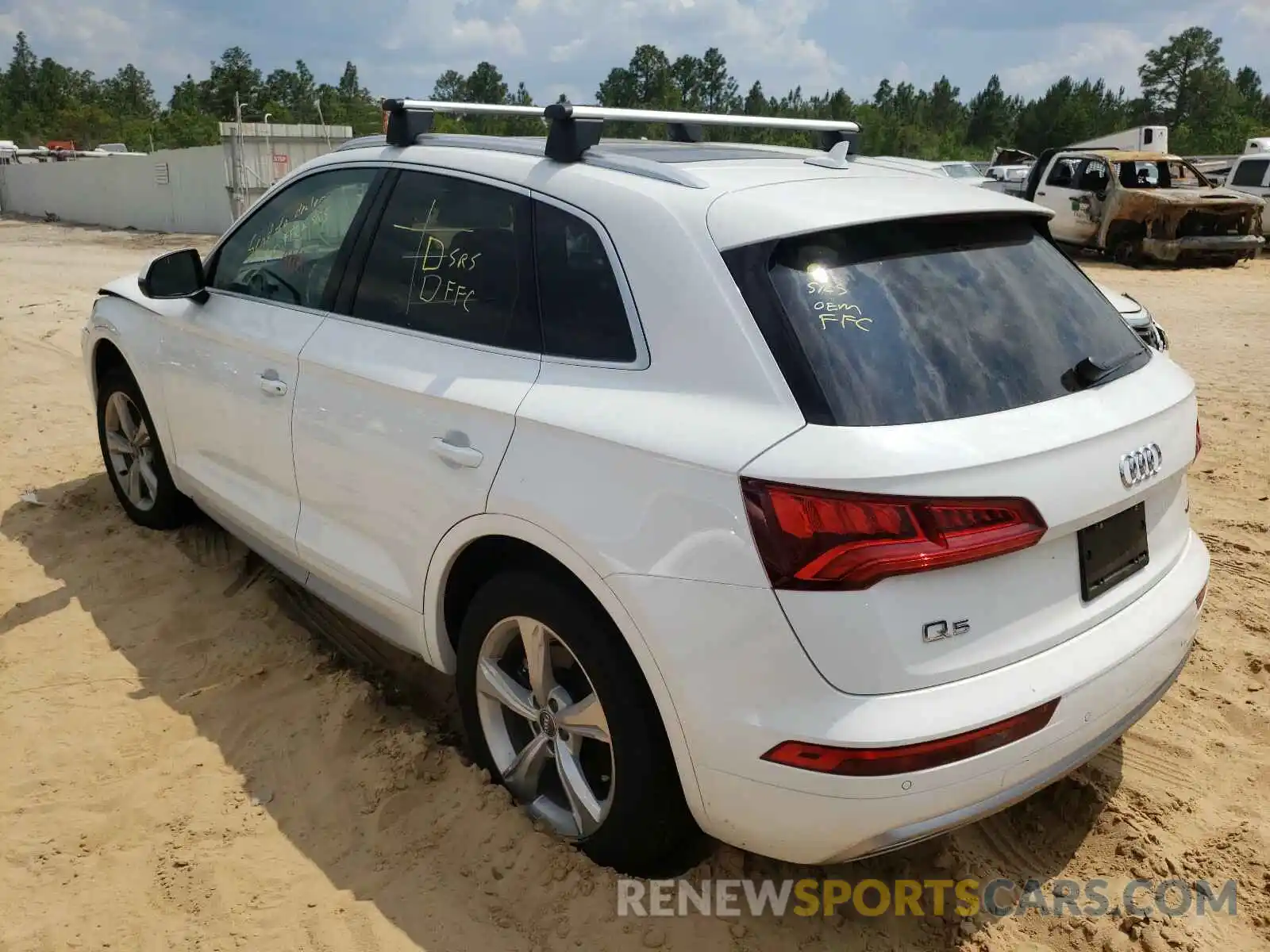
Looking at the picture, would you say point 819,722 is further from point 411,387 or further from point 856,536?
point 411,387

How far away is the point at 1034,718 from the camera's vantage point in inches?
85.0

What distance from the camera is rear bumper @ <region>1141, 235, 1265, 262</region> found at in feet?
53.7

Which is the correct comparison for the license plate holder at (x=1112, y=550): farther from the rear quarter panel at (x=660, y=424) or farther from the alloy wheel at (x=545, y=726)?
the alloy wheel at (x=545, y=726)

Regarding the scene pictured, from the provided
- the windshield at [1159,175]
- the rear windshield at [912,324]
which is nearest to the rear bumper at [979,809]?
the rear windshield at [912,324]

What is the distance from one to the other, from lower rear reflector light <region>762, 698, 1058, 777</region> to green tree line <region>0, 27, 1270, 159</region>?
53.9 m

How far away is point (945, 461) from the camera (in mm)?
2053

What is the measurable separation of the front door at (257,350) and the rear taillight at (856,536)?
6.42ft

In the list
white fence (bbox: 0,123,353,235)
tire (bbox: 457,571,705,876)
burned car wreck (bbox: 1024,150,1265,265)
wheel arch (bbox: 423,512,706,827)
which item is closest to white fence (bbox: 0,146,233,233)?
white fence (bbox: 0,123,353,235)

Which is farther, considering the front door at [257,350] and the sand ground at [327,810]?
the front door at [257,350]

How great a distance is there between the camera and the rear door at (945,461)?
2.02 m

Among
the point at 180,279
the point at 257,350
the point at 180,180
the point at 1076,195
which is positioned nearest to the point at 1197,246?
the point at 1076,195

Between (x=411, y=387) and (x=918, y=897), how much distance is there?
1.90 metres

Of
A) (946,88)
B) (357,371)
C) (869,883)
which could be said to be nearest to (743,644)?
(869,883)

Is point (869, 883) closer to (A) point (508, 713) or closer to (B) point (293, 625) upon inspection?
(A) point (508, 713)
